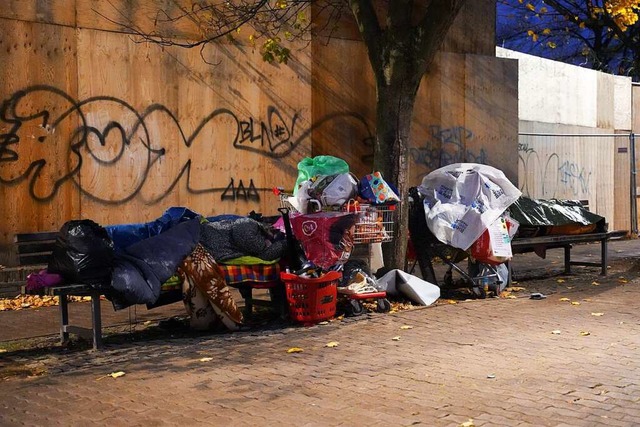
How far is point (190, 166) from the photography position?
11.7 meters

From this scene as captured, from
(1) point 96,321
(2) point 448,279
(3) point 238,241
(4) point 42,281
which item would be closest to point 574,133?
(2) point 448,279

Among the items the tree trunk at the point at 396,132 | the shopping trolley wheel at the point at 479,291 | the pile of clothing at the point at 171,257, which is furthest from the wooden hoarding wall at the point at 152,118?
the shopping trolley wheel at the point at 479,291

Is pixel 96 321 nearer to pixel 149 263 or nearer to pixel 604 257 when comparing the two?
pixel 149 263

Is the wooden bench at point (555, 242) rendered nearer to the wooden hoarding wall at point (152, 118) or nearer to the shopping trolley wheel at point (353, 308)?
the shopping trolley wheel at point (353, 308)

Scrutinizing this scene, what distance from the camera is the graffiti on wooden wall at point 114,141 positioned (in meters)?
10.3

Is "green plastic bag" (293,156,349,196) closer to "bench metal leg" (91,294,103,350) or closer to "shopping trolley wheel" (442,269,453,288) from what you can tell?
"shopping trolley wheel" (442,269,453,288)

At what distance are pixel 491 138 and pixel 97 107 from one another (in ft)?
23.4

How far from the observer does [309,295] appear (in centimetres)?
830

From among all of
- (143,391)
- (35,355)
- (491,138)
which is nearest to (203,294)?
(35,355)

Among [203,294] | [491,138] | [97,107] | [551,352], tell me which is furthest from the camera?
[491,138]

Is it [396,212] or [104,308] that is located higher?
[396,212]

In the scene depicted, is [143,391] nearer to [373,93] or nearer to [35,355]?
[35,355]

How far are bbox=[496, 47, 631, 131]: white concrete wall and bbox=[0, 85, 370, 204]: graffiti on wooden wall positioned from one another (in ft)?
20.1

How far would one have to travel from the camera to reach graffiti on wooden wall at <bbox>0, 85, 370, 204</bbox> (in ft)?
33.8
